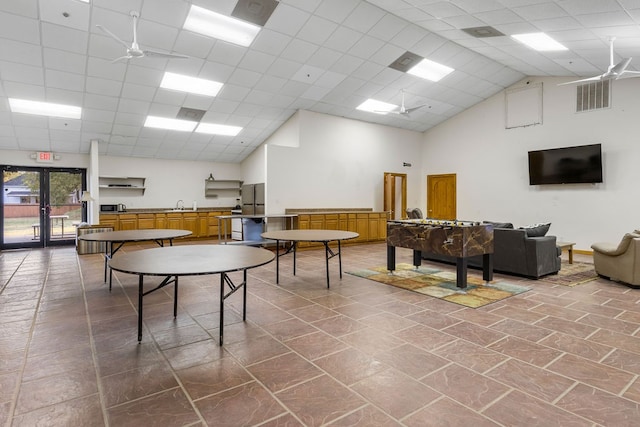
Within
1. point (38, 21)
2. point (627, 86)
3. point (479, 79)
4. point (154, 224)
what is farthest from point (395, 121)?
point (38, 21)

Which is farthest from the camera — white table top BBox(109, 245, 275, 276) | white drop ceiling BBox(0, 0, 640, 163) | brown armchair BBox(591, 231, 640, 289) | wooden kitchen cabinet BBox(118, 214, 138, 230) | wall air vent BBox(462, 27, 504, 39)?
wooden kitchen cabinet BBox(118, 214, 138, 230)

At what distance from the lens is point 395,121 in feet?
33.3

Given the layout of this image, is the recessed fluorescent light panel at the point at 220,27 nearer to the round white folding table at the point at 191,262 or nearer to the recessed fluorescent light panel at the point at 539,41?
the round white folding table at the point at 191,262

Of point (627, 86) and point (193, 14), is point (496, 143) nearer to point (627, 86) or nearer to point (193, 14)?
point (627, 86)

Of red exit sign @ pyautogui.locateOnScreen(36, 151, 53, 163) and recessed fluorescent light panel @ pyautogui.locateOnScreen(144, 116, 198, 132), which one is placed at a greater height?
recessed fluorescent light panel @ pyautogui.locateOnScreen(144, 116, 198, 132)

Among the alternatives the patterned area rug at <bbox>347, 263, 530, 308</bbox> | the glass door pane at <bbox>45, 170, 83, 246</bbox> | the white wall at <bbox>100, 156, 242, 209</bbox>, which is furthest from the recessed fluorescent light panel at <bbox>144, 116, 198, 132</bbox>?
the patterned area rug at <bbox>347, 263, 530, 308</bbox>

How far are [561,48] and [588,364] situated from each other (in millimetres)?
6008

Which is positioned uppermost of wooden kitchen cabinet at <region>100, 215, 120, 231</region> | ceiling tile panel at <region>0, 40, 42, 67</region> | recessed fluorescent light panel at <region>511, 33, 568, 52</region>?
recessed fluorescent light panel at <region>511, 33, 568, 52</region>

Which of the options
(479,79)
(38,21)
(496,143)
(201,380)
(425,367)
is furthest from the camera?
(496,143)

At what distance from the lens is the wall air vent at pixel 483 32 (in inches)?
227

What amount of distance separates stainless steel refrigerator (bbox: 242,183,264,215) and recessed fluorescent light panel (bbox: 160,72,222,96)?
260 cm

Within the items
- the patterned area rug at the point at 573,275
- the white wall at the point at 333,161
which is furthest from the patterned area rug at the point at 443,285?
the white wall at the point at 333,161

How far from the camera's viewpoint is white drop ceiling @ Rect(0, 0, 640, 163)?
485 centimetres

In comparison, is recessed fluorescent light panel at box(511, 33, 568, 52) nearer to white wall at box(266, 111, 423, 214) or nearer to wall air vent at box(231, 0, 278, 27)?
wall air vent at box(231, 0, 278, 27)
